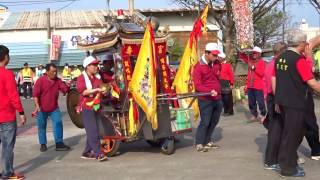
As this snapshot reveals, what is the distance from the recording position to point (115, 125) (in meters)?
9.33

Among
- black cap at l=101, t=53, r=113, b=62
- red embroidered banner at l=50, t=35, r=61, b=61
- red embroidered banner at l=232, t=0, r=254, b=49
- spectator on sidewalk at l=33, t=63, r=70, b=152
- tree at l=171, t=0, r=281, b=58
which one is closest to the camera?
black cap at l=101, t=53, r=113, b=62

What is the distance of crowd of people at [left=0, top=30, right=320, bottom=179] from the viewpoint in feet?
23.4

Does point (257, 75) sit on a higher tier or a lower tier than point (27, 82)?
higher

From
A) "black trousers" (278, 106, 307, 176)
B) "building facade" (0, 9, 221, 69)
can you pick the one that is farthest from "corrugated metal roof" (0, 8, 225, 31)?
"black trousers" (278, 106, 307, 176)

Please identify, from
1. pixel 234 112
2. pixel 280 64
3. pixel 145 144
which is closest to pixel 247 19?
pixel 234 112

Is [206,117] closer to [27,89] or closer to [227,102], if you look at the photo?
[227,102]

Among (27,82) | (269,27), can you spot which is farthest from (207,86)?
(269,27)

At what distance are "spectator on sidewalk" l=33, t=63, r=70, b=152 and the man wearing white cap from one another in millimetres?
→ 2605

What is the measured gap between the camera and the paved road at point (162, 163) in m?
7.69

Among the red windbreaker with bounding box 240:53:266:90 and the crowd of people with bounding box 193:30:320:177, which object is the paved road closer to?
the crowd of people with bounding box 193:30:320:177

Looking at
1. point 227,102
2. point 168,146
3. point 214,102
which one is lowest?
point 227,102

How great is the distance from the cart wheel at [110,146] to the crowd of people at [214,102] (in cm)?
26

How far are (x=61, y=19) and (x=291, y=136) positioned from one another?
1319 inches

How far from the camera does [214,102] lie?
9445 millimetres
